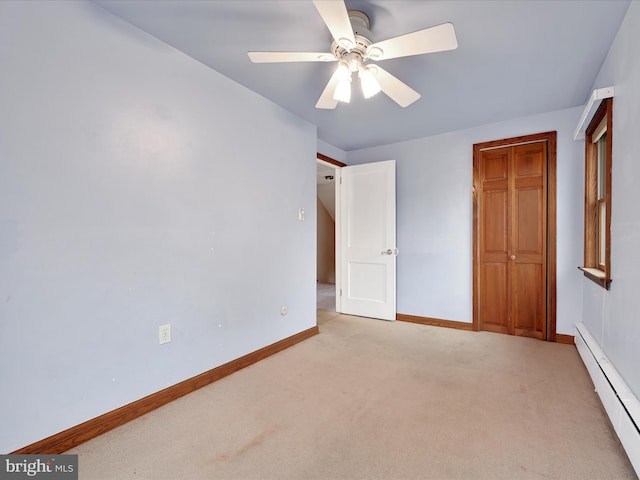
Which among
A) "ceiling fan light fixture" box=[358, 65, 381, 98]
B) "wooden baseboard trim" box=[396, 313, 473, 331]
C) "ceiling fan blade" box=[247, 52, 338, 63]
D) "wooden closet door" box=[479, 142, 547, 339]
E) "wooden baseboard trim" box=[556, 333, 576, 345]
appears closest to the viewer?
"ceiling fan blade" box=[247, 52, 338, 63]

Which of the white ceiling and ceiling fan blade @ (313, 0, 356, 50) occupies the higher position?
the white ceiling

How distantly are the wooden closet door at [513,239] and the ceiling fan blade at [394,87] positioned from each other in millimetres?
1970

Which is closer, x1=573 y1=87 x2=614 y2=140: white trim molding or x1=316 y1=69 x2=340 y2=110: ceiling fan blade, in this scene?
x1=316 y1=69 x2=340 y2=110: ceiling fan blade

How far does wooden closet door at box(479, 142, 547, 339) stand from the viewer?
10.9 feet

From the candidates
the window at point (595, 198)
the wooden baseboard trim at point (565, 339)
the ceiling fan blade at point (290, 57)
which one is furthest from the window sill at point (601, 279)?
the ceiling fan blade at point (290, 57)

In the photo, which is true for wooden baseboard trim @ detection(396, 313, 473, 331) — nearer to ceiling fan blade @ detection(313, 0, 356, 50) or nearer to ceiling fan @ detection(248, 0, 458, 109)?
ceiling fan @ detection(248, 0, 458, 109)

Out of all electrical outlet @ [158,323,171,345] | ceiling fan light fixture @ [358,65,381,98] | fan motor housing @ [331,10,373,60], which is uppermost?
fan motor housing @ [331,10,373,60]

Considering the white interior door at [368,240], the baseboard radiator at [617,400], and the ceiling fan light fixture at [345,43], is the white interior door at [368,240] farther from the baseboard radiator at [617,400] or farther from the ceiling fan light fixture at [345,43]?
the ceiling fan light fixture at [345,43]

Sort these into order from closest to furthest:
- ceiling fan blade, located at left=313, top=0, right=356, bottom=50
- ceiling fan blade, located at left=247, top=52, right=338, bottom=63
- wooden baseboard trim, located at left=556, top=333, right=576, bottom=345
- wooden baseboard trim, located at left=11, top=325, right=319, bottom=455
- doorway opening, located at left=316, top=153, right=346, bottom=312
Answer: ceiling fan blade, located at left=313, top=0, right=356, bottom=50
wooden baseboard trim, located at left=11, top=325, right=319, bottom=455
ceiling fan blade, located at left=247, top=52, right=338, bottom=63
wooden baseboard trim, located at left=556, top=333, right=576, bottom=345
doorway opening, located at left=316, top=153, right=346, bottom=312

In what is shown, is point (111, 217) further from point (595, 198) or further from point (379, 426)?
point (595, 198)

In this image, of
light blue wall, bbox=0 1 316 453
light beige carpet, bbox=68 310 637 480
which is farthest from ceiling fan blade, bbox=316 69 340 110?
light beige carpet, bbox=68 310 637 480

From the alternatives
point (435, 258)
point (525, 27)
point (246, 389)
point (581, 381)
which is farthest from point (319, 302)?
point (525, 27)

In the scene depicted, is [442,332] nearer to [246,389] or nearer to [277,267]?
[277,267]

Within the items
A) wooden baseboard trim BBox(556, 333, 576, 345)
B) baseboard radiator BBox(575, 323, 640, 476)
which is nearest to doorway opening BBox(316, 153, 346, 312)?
wooden baseboard trim BBox(556, 333, 576, 345)
